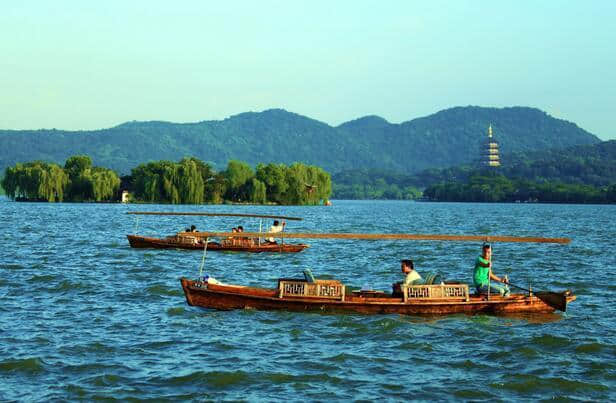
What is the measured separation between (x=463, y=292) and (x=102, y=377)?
12.6 m

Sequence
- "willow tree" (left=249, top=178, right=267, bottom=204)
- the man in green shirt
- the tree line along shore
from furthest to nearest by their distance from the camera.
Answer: "willow tree" (left=249, top=178, right=267, bottom=204), the tree line along shore, the man in green shirt

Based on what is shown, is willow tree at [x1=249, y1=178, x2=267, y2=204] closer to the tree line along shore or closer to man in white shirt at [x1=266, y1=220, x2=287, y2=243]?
the tree line along shore

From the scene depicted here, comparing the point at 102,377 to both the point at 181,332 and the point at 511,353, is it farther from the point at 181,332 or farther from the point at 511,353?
the point at 511,353

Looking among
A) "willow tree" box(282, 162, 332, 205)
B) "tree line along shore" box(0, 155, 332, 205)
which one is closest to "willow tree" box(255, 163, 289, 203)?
"tree line along shore" box(0, 155, 332, 205)

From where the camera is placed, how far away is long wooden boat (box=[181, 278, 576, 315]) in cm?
2442

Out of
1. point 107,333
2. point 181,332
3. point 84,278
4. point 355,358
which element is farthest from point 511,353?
point 84,278

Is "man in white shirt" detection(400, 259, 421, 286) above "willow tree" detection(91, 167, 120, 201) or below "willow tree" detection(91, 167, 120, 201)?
below

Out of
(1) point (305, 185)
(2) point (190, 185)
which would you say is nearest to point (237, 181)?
(1) point (305, 185)

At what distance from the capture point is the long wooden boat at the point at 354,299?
2442 cm

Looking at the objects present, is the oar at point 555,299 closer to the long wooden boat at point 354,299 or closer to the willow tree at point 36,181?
the long wooden boat at point 354,299

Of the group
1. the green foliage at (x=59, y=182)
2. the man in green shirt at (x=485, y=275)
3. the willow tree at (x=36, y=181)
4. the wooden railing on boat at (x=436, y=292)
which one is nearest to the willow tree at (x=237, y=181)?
the green foliage at (x=59, y=182)

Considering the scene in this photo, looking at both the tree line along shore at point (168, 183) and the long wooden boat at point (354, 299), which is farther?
the tree line along shore at point (168, 183)

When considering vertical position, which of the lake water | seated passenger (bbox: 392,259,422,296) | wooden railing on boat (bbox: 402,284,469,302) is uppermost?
seated passenger (bbox: 392,259,422,296)

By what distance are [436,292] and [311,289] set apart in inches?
163
